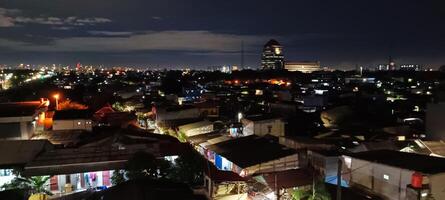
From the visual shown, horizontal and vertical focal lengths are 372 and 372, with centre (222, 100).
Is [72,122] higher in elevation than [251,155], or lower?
higher

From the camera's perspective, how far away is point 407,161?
9.85 m

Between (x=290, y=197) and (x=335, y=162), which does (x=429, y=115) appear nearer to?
(x=335, y=162)

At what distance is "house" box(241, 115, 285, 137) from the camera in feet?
64.7

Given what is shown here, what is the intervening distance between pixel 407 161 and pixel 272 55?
13116 centimetres

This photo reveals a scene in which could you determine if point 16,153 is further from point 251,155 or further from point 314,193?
point 314,193

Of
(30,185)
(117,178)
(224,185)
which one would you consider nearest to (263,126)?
(224,185)

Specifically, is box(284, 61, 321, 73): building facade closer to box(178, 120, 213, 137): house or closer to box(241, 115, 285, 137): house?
box(241, 115, 285, 137): house

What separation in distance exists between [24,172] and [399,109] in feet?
93.0

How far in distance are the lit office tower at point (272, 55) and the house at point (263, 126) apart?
119 metres

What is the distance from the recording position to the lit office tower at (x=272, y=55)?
13838 centimetres

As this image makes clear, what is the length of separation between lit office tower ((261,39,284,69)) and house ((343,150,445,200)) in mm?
128396

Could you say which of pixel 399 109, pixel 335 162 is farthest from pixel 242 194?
pixel 399 109

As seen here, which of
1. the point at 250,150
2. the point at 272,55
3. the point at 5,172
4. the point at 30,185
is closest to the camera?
the point at 30,185

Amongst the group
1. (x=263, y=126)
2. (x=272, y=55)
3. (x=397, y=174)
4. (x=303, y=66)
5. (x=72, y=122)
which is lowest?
(x=263, y=126)
